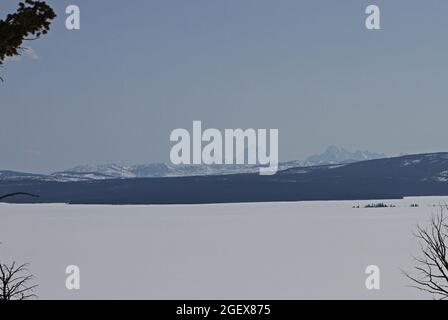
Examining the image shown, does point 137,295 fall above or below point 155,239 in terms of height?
below

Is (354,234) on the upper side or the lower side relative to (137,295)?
upper

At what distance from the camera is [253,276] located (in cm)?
8562

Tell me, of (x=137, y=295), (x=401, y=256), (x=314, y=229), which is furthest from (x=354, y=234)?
(x=137, y=295)

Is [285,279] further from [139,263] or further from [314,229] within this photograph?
[314,229]

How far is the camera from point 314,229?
7131 inches

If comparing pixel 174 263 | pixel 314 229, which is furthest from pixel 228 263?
pixel 314 229

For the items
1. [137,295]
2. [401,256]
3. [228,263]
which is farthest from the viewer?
[401,256]

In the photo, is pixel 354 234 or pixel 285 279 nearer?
pixel 285 279
